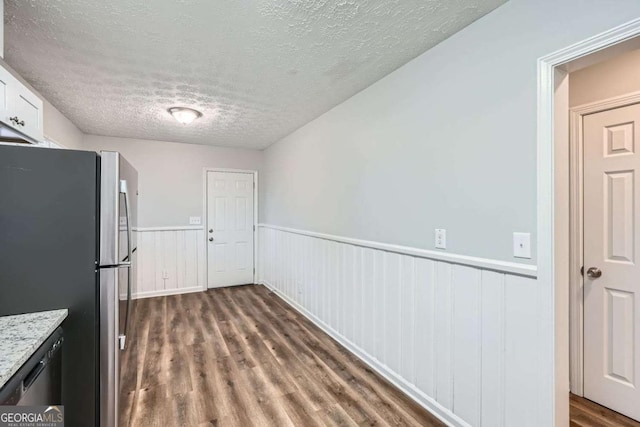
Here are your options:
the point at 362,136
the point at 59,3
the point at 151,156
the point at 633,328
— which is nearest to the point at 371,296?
the point at 362,136

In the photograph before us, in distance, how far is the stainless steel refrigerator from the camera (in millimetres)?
1342

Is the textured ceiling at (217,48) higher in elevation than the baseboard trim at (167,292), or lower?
higher

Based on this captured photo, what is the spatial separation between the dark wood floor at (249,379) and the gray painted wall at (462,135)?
113 cm

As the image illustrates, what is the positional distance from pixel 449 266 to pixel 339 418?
1.20m

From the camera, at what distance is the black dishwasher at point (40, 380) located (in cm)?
96

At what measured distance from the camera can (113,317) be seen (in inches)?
58.5

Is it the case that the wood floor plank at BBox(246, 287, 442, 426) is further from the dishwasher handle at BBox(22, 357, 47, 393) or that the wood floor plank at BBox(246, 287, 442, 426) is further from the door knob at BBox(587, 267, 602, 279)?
the dishwasher handle at BBox(22, 357, 47, 393)

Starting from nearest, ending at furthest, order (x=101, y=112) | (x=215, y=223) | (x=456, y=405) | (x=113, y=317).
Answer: (x=113, y=317)
(x=456, y=405)
(x=101, y=112)
(x=215, y=223)

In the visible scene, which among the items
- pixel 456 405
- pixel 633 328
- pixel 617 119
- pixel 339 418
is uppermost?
pixel 617 119

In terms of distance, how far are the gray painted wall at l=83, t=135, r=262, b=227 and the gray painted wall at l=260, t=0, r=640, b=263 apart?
115 inches

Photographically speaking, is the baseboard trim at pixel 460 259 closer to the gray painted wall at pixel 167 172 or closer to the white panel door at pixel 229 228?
the white panel door at pixel 229 228

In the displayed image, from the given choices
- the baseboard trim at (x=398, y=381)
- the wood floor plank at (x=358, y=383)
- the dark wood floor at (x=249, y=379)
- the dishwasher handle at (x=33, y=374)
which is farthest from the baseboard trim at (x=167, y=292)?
the dishwasher handle at (x=33, y=374)

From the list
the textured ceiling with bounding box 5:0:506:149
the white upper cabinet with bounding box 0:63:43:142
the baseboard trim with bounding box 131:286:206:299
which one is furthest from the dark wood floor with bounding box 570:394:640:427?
the baseboard trim with bounding box 131:286:206:299

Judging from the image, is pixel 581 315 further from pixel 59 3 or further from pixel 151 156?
pixel 151 156
